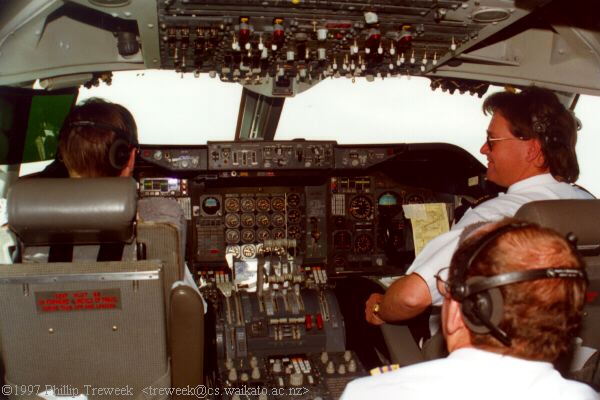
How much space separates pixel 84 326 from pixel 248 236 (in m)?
2.05

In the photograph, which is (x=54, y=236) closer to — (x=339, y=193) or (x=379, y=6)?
(x=379, y=6)

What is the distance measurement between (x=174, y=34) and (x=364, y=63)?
38.5 inches

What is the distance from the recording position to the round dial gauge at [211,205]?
12.0 ft

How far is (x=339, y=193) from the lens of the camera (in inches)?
150

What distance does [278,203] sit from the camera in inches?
148

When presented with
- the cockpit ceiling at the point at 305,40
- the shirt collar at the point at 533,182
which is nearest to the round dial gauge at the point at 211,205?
the cockpit ceiling at the point at 305,40

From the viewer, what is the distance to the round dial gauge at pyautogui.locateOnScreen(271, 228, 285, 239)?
→ 3.75 metres

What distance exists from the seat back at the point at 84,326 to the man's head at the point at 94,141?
13.3 inches

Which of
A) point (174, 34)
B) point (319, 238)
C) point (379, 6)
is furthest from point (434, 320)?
point (319, 238)

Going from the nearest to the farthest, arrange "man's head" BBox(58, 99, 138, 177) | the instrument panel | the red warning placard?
1. the red warning placard
2. "man's head" BBox(58, 99, 138, 177)
3. the instrument panel

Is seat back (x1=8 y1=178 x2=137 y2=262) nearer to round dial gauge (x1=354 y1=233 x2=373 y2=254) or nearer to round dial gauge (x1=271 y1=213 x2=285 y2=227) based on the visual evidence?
round dial gauge (x1=271 y1=213 x2=285 y2=227)

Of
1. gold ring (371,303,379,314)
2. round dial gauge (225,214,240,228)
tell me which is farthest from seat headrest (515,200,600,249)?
round dial gauge (225,214,240,228)

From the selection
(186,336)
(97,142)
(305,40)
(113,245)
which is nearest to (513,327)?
(186,336)

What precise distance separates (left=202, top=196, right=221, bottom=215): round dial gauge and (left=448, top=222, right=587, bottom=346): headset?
9.33 ft
